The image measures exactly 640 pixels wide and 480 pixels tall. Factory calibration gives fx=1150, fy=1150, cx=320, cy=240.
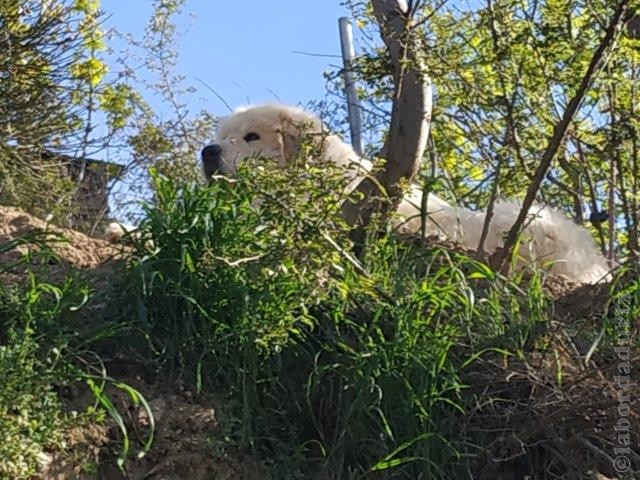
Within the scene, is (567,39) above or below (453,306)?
above

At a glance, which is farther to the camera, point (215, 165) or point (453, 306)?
point (215, 165)

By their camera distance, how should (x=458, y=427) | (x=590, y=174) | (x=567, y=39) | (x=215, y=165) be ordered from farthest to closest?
(x=215, y=165)
(x=590, y=174)
(x=567, y=39)
(x=458, y=427)

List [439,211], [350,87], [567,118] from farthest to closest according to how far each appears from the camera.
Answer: [350,87] → [439,211] → [567,118]

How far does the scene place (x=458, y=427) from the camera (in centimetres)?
386

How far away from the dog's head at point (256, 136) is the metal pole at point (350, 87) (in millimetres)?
247

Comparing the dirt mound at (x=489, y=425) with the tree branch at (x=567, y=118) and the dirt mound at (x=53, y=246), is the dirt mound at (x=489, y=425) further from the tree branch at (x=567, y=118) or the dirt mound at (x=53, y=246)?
the tree branch at (x=567, y=118)

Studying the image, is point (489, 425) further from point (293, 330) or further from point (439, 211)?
point (439, 211)

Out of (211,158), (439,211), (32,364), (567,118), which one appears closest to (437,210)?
(439,211)

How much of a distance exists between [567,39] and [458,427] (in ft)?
6.88

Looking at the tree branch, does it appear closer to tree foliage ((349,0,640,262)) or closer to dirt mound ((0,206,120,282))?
tree foliage ((349,0,640,262))

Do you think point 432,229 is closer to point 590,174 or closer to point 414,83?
point 590,174

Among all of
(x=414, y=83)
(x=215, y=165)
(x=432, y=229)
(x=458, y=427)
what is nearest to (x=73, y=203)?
(x=215, y=165)

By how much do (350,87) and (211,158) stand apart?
1.21 metres

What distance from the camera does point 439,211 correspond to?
558cm
